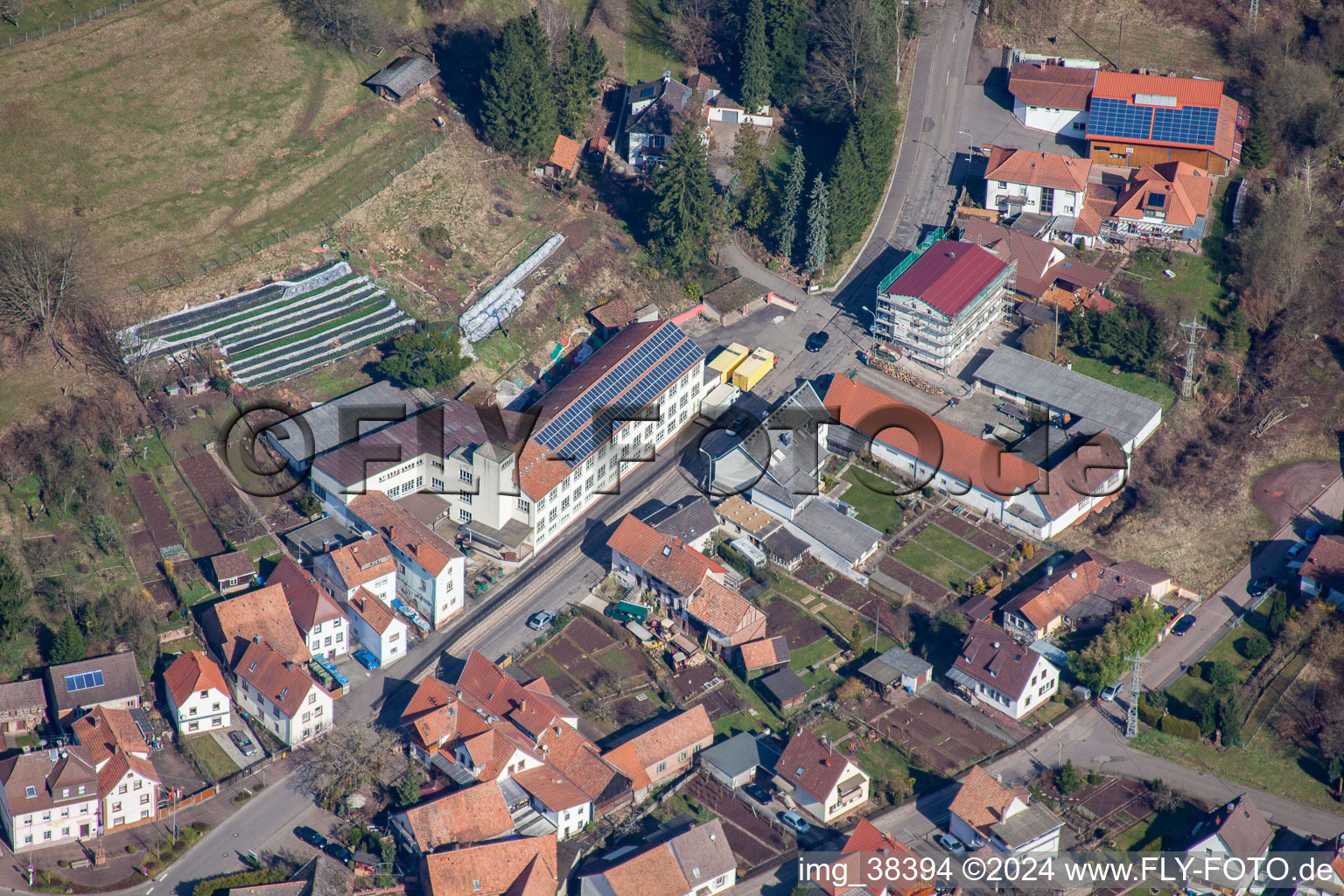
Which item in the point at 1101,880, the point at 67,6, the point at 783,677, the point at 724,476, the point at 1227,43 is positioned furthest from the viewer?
the point at 1227,43

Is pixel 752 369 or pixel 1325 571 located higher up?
pixel 752 369

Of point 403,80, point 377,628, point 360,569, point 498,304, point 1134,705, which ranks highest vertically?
point 403,80

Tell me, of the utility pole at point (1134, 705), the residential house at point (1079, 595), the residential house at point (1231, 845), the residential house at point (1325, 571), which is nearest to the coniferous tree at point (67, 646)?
the residential house at point (1079, 595)

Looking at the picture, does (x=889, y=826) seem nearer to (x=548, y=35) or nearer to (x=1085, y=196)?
(x=1085, y=196)

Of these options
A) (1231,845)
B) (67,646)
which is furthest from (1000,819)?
(67,646)

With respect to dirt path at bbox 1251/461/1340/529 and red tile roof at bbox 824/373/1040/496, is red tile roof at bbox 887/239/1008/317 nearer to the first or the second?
red tile roof at bbox 824/373/1040/496

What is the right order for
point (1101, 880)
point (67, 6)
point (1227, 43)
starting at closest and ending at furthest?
point (1101, 880) < point (67, 6) < point (1227, 43)

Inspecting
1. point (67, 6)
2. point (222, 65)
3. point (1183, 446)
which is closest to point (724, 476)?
point (1183, 446)

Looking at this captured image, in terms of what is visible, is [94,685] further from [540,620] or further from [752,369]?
[752,369]
